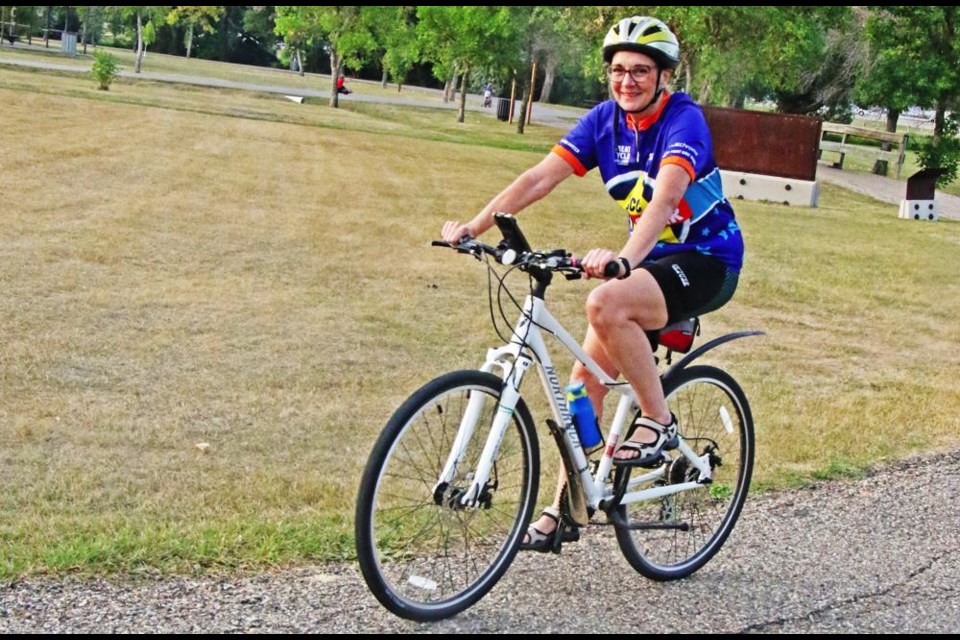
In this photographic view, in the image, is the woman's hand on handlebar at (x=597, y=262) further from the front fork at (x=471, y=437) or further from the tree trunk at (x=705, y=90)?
the tree trunk at (x=705, y=90)

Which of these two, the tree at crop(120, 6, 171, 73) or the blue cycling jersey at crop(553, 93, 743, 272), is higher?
the tree at crop(120, 6, 171, 73)

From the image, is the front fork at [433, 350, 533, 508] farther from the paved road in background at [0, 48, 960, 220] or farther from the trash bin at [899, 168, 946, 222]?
the paved road in background at [0, 48, 960, 220]

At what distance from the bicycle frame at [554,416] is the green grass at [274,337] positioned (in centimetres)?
105

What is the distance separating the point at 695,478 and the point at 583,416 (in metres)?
0.76

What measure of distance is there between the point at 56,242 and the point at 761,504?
30.0 ft

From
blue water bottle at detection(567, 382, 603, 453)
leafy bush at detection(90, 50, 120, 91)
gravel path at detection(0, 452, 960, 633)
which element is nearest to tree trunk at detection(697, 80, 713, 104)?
leafy bush at detection(90, 50, 120, 91)

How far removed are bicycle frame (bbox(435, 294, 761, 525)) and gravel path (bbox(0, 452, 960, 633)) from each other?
14.5 inches

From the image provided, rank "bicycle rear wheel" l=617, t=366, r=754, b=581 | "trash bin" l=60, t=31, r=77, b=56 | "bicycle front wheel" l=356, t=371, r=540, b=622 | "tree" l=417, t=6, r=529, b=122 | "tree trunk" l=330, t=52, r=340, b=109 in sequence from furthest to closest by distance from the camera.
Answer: "trash bin" l=60, t=31, r=77, b=56, "tree trunk" l=330, t=52, r=340, b=109, "tree" l=417, t=6, r=529, b=122, "bicycle rear wheel" l=617, t=366, r=754, b=581, "bicycle front wheel" l=356, t=371, r=540, b=622

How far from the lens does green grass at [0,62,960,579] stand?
19.9ft

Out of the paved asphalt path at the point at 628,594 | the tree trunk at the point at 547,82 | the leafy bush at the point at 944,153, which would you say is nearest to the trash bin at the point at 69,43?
the tree trunk at the point at 547,82

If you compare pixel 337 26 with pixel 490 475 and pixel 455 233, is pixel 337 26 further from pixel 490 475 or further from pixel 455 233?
pixel 490 475

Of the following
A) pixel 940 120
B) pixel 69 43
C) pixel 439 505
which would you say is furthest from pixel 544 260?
pixel 69 43

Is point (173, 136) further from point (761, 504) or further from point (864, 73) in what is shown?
point (864, 73)

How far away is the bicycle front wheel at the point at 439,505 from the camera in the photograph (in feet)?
13.0
